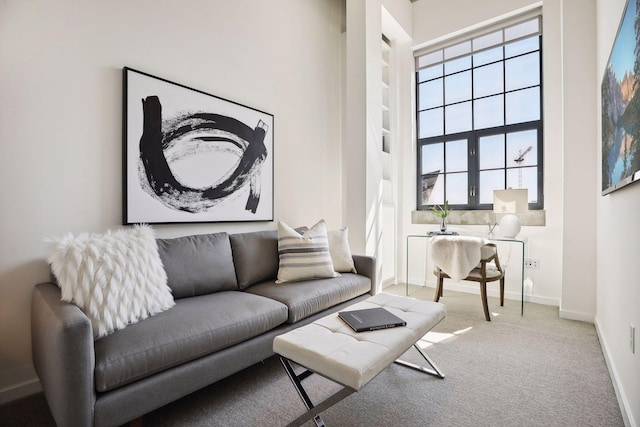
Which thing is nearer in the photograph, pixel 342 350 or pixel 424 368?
pixel 342 350

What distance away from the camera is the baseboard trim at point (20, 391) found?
1616 mm

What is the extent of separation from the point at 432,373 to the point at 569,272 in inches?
73.8

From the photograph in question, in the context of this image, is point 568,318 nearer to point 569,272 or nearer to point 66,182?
point 569,272

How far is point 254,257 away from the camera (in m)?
2.40

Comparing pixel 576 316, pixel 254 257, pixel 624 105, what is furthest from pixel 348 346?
pixel 576 316

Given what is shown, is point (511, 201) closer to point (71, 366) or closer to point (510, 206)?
point (510, 206)

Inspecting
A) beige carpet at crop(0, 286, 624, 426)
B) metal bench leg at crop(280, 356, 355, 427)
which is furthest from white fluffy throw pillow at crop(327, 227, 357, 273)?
metal bench leg at crop(280, 356, 355, 427)

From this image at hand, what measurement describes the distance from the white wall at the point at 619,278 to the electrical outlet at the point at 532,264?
87 cm

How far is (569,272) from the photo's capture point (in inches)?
110

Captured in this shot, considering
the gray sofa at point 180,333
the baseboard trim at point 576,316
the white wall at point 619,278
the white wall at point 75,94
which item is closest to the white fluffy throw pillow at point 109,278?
the gray sofa at point 180,333

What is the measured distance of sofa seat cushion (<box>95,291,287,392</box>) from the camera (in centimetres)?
126

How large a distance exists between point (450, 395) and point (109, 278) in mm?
1812

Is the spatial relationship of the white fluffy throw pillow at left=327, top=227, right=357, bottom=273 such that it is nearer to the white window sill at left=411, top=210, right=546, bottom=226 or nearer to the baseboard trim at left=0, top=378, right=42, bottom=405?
the white window sill at left=411, top=210, right=546, bottom=226

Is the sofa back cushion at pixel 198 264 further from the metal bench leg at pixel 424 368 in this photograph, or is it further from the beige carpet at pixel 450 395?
the metal bench leg at pixel 424 368
